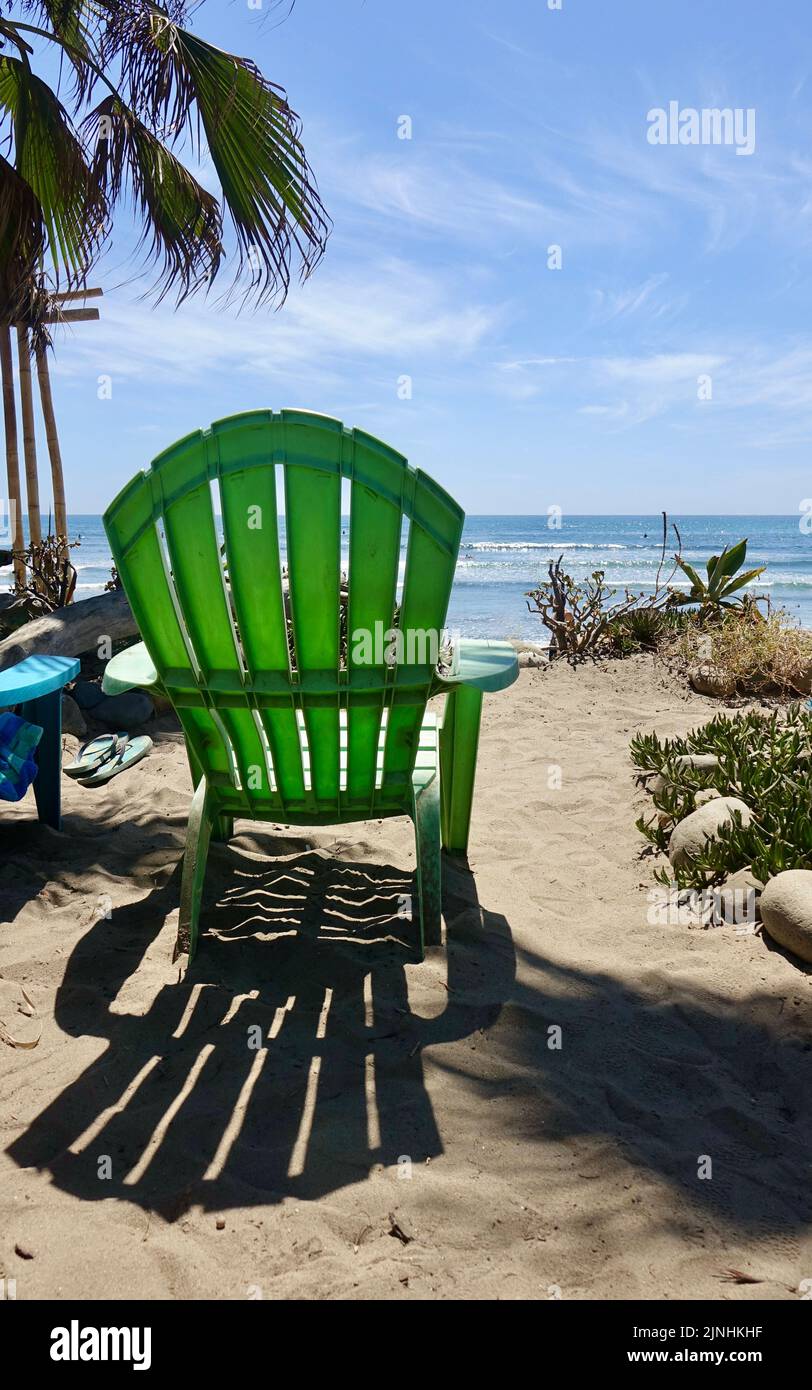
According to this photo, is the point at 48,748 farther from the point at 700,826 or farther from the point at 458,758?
the point at 700,826

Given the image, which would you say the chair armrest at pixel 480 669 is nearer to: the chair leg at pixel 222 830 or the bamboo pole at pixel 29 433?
the chair leg at pixel 222 830

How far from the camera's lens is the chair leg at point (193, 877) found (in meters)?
2.57

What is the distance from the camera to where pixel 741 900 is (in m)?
2.84

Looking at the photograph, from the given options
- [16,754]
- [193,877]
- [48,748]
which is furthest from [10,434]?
[193,877]

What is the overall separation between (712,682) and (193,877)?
476cm

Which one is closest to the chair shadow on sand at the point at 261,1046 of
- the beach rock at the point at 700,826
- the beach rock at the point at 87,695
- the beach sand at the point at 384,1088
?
the beach sand at the point at 384,1088

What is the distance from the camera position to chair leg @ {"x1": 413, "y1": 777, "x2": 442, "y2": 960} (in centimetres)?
260

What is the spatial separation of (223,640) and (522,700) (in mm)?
4103

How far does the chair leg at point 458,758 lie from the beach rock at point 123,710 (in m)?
2.94

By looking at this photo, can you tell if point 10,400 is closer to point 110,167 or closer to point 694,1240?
point 110,167

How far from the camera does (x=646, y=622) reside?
787cm

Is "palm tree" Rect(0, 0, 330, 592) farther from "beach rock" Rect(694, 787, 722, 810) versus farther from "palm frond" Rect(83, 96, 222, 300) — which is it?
"beach rock" Rect(694, 787, 722, 810)

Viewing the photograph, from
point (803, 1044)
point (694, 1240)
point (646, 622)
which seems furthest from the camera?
point (646, 622)
